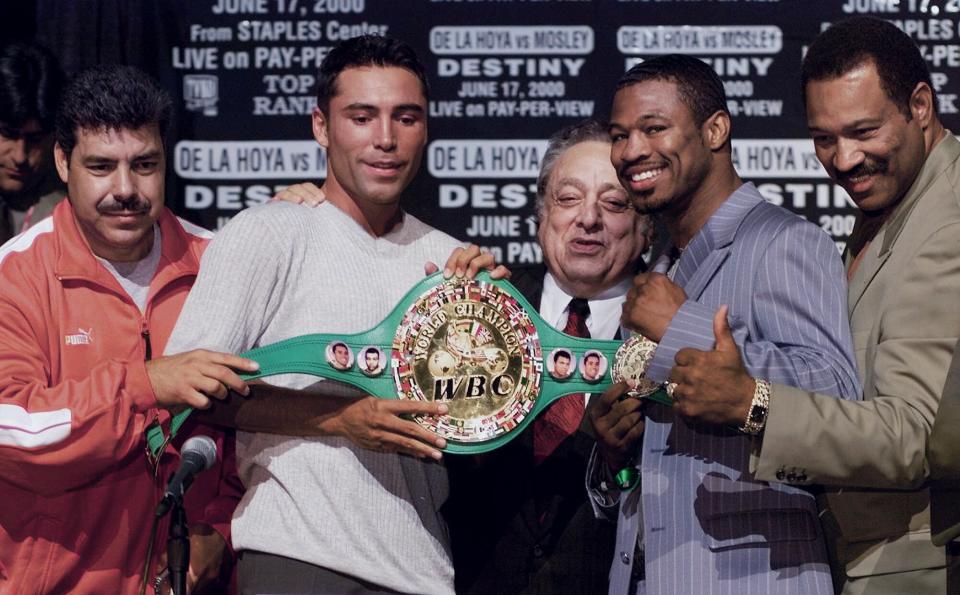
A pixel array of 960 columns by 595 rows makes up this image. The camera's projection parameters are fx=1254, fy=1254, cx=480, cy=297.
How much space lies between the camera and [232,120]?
12.2ft

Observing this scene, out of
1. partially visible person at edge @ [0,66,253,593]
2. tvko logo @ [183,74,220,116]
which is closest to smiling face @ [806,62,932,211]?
partially visible person at edge @ [0,66,253,593]

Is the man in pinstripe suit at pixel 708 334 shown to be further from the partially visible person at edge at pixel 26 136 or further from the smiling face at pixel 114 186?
the partially visible person at edge at pixel 26 136

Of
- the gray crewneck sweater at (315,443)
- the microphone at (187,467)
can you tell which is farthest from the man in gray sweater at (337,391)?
the microphone at (187,467)

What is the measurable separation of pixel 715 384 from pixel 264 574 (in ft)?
3.10

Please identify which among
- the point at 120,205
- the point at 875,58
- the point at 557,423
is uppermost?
the point at 875,58

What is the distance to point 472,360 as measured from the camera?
247 centimetres

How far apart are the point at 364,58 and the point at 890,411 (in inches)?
50.9

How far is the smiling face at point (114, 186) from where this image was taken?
109 inches

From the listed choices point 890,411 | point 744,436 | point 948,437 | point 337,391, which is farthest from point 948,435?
point 337,391

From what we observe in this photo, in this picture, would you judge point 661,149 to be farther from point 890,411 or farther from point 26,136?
point 26,136

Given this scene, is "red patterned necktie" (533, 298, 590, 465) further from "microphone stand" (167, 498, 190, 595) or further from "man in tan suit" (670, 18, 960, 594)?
"microphone stand" (167, 498, 190, 595)

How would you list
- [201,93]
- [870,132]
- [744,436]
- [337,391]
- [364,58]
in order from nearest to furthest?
[744,436] → [870,132] → [337,391] → [364,58] → [201,93]

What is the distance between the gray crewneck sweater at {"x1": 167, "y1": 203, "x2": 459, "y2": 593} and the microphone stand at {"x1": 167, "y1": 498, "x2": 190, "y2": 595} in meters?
0.20

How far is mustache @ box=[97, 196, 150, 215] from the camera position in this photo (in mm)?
2768
